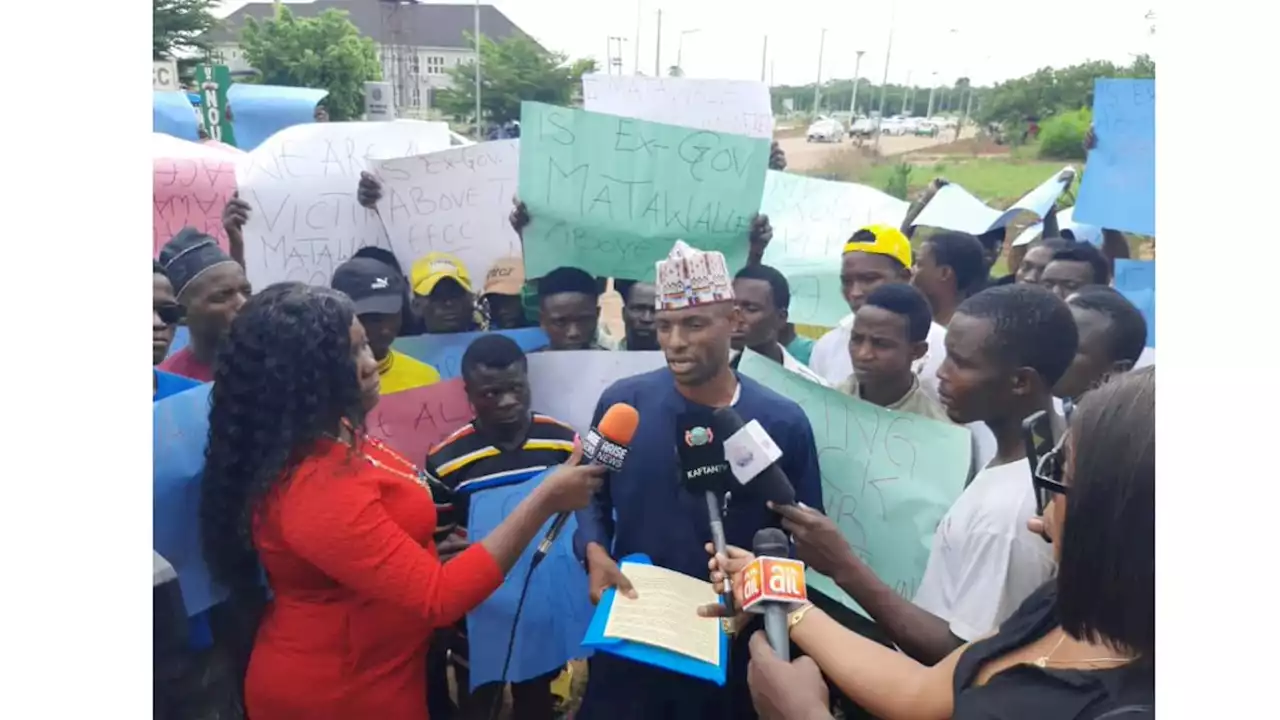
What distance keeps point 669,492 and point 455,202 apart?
205 centimetres

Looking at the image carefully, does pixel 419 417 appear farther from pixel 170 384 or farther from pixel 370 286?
pixel 170 384

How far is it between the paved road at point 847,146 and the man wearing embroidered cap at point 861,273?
1138 centimetres

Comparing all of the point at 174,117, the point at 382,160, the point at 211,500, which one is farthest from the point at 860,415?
the point at 174,117

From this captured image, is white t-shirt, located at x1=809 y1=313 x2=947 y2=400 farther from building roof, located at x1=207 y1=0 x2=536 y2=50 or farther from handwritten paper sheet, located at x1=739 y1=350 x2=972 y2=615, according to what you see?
building roof, located at x1=207 y1=0 x2=536 y2=50

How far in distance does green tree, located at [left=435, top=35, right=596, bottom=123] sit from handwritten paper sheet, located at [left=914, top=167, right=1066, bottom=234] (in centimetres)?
333

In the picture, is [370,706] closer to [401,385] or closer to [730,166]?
[401,385]

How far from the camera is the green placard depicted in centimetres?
672

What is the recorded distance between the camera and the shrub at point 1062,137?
11.1m

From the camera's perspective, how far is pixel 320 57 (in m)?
15.1

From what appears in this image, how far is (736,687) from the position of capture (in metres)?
2.77

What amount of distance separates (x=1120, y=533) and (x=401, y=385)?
2.83 meters

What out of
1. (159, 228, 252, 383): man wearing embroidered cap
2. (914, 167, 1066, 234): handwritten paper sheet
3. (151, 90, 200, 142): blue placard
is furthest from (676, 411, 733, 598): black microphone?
(151, 90, 200, 142): blue placard

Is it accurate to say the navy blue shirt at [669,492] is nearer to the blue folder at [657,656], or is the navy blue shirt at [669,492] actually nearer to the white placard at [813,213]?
the blue folder at [657,656]

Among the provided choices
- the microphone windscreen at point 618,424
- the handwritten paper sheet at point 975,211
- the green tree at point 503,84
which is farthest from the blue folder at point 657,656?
the green tree at point 503,84
